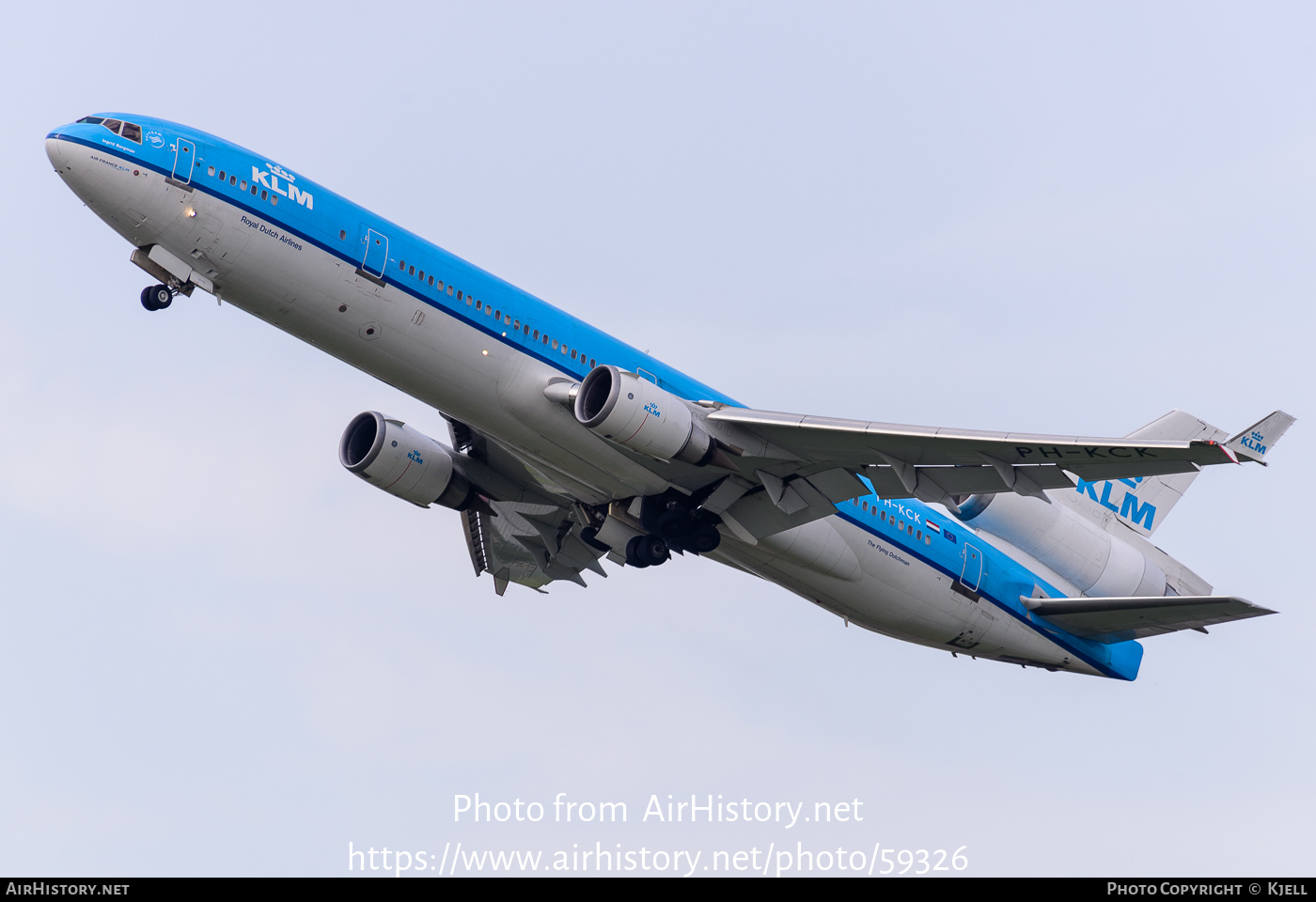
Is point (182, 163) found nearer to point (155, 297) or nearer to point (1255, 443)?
point (155, 297)

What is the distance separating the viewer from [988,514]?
119 ft

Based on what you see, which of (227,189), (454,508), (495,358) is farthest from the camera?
(454,508)

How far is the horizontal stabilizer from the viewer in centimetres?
3175

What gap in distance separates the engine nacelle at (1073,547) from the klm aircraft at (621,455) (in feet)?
0.20

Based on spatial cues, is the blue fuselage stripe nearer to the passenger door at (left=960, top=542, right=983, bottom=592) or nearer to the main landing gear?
the passenger door at (left=960, top=542, right=983, bottom=592)

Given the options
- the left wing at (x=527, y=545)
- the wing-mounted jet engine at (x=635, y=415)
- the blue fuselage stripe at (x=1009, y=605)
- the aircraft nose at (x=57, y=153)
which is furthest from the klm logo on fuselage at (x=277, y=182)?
the blue fuselage stripe at (x=1009, y=605)

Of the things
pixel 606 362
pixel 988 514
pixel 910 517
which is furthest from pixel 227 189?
pixel 988 514

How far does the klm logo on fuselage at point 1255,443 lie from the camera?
2339 cm

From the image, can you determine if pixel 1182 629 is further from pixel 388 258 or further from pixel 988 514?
pixel 388 258

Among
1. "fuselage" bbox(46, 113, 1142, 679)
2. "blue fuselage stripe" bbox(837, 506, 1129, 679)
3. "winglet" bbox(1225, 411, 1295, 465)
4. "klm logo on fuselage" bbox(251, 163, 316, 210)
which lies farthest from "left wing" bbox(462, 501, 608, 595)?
"winglet" bbox(1225, 411, 1295, 465)

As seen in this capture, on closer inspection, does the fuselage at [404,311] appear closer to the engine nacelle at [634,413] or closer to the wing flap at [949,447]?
the engine nacelle at [634,413]

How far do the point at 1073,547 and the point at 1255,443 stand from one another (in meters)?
13.5

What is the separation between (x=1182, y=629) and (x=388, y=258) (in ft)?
65.1

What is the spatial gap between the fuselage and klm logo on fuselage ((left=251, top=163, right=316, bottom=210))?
1.0 inches
